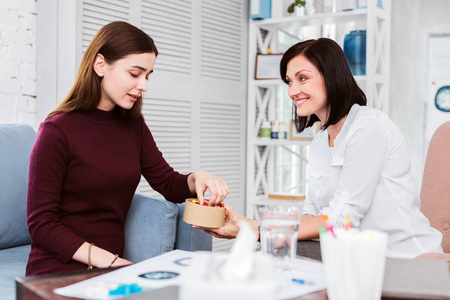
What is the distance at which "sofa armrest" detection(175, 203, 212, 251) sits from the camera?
1.77m

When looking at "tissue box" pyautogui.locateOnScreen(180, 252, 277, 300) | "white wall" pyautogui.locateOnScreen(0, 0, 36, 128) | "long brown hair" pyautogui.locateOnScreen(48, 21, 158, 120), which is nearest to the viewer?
"tissue box" pyautogui.locateOnScreen(180, 252, 277, 300)

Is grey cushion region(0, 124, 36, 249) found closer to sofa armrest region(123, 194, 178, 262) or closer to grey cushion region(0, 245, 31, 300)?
grey cushion region(0, 245, 31, 300)

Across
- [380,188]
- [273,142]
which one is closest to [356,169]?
[380,188]

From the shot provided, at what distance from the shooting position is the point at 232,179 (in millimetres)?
3471

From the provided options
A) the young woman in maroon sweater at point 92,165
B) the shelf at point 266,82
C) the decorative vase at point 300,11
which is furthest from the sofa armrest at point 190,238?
the decorative vase at point 300,11

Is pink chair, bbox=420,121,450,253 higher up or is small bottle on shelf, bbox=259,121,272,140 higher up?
small bottle on shelf, bbox=259,121,272,140

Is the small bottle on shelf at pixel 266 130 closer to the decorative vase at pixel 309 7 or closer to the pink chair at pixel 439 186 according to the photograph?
the decorative vase at pixel 309 7

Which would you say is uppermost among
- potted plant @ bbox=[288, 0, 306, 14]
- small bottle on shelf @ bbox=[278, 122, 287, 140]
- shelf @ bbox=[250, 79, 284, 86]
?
potted plant @ bbox=[288, 0, 306, 14]

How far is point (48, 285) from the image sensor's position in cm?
87

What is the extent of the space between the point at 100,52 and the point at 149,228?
1.93 ft

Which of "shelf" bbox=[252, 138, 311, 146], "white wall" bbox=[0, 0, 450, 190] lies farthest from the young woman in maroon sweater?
"white wall" bbox=[0, 0, 450, 190]

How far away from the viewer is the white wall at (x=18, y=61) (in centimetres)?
242

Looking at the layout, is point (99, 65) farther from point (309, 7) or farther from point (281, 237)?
point (309, 7)

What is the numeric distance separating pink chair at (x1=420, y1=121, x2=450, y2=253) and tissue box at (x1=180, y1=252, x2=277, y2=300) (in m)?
1.22
